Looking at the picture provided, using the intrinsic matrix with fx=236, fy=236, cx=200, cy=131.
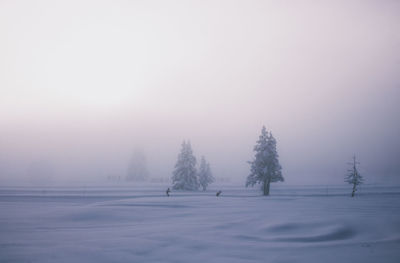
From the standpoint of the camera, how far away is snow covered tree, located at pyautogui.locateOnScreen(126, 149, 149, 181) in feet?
265

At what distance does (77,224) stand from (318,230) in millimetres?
14669

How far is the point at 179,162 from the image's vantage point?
2037 inches

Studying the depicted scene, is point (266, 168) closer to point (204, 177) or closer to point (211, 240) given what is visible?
point (204, 177)

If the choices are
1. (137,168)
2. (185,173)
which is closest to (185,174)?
(185,173)

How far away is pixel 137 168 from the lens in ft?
268

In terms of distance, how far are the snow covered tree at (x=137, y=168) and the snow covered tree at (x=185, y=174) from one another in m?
33.0

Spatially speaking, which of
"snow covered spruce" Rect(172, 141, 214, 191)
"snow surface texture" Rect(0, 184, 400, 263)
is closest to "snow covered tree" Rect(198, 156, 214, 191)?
"snow covered spruce" Rect(172, 141, 214, 191)

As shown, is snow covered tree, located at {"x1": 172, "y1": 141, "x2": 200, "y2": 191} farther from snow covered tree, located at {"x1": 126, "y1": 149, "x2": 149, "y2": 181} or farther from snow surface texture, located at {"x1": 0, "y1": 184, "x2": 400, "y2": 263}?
snow surface texture, located at {"x1": 0, "y1": 184, "x2": 400, "y2": 263}

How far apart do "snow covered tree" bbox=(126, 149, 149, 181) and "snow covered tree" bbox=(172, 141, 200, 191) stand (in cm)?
3302

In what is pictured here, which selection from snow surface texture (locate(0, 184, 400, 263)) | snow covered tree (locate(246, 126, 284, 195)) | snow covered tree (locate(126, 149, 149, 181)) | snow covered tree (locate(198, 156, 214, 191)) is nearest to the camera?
snow surface texture (locate(0, 184, 400, 263))

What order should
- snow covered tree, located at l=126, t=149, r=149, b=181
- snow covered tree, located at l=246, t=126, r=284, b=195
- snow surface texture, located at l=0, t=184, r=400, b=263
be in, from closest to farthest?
snow surface texture, located at l=0, t=184, r=400, b=263
snow covered tree, located at l=246, t=126, r=284, b=195
snow covered tree, located at l=126, t=149, r=149, b=181

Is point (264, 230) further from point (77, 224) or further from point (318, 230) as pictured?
point (77, 224)

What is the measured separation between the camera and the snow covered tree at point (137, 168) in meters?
80.7

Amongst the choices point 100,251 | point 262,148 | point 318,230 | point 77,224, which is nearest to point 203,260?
point 100,251
